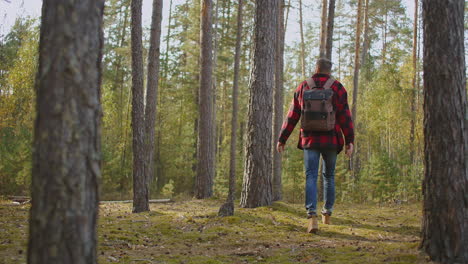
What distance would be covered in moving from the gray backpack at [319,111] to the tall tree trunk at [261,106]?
7.12ft

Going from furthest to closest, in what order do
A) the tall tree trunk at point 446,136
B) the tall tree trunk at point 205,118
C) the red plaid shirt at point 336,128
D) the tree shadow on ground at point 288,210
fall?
the tall tree trunk at point 205,118 → the tree shadow on ground at point 288,210 → the red plaid shirt at point 336,128 → the tall tree trunk at point 446,136

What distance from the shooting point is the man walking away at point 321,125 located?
5.67 m

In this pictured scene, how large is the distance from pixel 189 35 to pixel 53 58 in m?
20.6

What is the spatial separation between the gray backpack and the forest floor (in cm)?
156

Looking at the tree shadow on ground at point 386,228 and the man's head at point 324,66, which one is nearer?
the tree shadow on ground at point 386,228

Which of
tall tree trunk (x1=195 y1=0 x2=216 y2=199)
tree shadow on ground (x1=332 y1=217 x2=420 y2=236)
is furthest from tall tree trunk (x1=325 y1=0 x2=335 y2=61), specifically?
tree shadow on ground (x1=332 y1=217 x2=420 y2=236)

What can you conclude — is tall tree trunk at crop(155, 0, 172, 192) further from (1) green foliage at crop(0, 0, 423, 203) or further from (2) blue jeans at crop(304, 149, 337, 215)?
(2) blue jeans at crop(304, 149, 337, 215)

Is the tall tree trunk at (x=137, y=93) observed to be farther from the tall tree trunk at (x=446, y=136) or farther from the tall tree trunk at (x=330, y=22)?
the tall tree trunk at (x=446, y=136)

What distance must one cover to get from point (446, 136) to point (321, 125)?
7.13 ft

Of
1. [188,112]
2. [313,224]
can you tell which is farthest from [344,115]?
[188,112]

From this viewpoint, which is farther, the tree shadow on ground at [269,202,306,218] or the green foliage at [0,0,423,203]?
the green foliage at [0,0,423,203]

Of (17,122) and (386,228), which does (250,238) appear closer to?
(386,228)

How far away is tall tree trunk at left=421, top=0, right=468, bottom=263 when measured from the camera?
11.7ft

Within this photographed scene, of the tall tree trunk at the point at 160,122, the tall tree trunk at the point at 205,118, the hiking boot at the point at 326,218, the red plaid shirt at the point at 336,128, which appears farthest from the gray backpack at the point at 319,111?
the tall tree trunk at the point at 160,122
